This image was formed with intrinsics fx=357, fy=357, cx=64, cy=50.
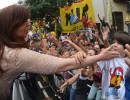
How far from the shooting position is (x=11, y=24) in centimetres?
256

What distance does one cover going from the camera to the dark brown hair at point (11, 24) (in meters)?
2.56

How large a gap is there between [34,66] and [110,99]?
2.07 meters

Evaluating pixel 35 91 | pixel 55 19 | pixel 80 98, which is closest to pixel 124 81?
pixel 35 91

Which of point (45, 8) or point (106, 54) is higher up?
point (106, 54)

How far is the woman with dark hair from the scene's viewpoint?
8.24 feet

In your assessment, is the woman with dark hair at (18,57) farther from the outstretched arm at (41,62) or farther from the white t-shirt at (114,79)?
the white t-shirt at (114,79)

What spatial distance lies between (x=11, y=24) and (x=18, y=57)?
25 centimetres

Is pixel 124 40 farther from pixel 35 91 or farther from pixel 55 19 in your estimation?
pixel 55 19

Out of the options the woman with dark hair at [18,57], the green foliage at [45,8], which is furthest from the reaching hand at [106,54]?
the green foliage at [45,8]

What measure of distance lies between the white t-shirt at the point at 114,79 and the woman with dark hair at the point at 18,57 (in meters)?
1.75

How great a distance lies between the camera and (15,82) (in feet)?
9.02

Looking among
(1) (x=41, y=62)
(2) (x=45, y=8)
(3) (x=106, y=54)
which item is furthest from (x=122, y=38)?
(2) (x=45, y=8)

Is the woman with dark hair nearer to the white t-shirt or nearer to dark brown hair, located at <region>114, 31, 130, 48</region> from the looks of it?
the white t-shirt

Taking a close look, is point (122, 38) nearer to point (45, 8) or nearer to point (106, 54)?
point (106, 54)
